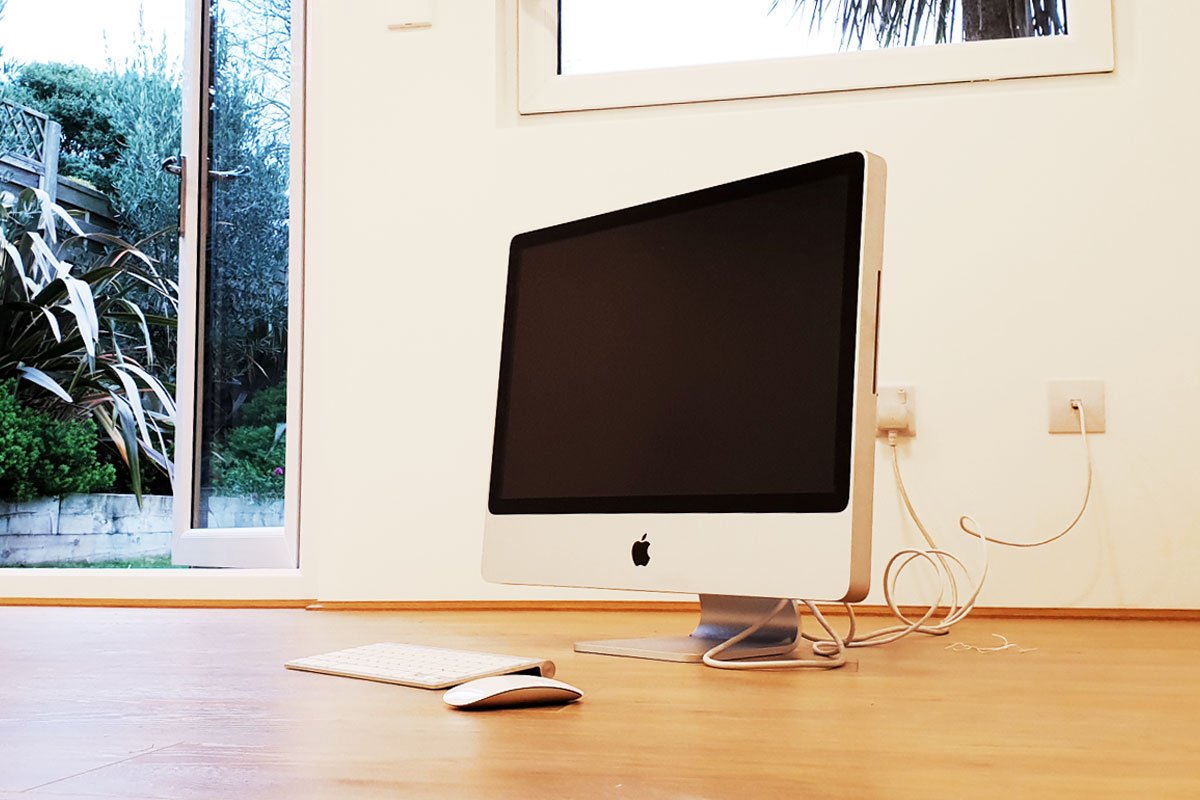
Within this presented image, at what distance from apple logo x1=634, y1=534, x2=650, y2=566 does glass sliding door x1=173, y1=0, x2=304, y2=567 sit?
1.45 meters

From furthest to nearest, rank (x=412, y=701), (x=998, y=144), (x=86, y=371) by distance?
(x=86, y=371), (x=998, y=144), (x=412, y=701)

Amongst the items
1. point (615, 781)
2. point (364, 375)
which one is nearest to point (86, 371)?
point (364, 375)

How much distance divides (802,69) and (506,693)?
1.59m

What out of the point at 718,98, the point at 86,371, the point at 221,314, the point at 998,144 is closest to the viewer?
the point at 998,144

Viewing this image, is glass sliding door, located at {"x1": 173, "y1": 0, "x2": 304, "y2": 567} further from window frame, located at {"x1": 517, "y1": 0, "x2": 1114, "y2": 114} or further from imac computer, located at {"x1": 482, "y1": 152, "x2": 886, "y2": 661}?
imac computer, located at {"x1": 482, "y1": 152, "x2": 886, "y2": 661}

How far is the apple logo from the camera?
1238 millimetres

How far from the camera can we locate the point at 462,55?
2244 mm

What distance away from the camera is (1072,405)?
1.93 meters

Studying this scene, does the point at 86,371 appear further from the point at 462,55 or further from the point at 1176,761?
the point at 1176,761

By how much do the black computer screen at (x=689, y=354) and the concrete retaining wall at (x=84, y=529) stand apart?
5.71 feet

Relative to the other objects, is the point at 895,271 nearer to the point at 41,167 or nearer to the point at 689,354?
the point at 689,354

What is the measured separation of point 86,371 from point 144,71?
84 centimetres

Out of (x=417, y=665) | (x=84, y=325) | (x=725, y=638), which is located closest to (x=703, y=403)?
(x=725, y=638)

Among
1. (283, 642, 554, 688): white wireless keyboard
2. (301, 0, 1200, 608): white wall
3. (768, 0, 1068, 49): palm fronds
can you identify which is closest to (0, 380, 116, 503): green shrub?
(301, 0, 1200, 608): white wall
